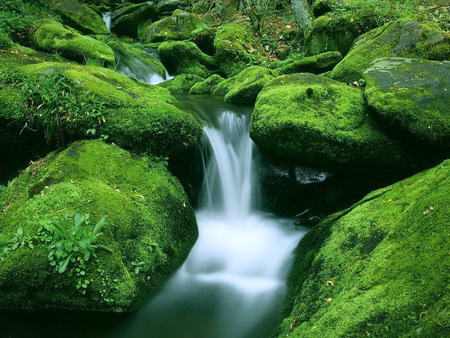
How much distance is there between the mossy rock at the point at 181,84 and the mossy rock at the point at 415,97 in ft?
18.4

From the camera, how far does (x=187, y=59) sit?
1162cm

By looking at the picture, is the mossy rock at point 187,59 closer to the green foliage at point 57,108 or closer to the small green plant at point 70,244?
the green foliage at point 57,108

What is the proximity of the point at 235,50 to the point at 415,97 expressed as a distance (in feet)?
23.8

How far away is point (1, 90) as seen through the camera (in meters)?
4.78

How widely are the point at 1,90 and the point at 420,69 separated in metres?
6.31

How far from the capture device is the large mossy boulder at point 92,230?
3152 millimetres

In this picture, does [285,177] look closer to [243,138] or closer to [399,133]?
[243,138]

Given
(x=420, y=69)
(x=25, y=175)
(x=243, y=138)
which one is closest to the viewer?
(x=25, y=175)

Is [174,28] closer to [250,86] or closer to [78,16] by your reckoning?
[78,16]

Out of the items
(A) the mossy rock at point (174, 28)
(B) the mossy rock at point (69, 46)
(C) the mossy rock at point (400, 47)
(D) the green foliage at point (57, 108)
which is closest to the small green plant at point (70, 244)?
(D) the green foliage at point (57, 108)

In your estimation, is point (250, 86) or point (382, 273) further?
point (250, 86)

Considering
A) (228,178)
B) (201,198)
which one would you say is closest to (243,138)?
(228,178)

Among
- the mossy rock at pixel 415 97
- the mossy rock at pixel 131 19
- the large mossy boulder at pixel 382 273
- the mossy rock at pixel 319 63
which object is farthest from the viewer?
the mossy rock at pixel 131 19

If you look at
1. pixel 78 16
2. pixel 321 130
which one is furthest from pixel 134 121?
Answer: pixel 78 16
